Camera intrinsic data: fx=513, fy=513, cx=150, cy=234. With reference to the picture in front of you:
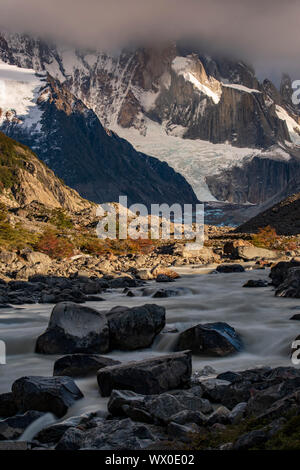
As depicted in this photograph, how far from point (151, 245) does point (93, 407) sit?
5090cm

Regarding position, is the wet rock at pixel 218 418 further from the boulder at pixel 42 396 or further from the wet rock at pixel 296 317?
the wet rock at pixel 296 317

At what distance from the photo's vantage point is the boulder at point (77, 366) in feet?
32.0

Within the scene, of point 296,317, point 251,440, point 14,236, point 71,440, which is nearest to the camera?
point 251,440

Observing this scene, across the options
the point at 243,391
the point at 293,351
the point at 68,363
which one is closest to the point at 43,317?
the point at 68,363

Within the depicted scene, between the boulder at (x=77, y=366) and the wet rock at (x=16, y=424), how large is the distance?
7.23 ft

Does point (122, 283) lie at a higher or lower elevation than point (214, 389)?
lower

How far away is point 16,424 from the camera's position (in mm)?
7145

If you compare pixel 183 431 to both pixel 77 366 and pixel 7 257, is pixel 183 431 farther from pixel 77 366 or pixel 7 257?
pixel 7 257

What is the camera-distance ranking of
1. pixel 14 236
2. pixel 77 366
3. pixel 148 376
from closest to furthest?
pixel 148 376, pixel 77 366, pixel 14 236

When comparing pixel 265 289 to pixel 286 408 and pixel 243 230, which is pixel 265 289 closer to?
pixel 286 408

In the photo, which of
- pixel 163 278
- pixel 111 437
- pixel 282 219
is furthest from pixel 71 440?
pixel 282 219

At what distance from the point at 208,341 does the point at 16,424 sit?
215 inches

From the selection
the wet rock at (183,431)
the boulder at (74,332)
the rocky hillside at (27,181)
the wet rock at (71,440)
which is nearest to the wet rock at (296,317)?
the boulder at (74,332)

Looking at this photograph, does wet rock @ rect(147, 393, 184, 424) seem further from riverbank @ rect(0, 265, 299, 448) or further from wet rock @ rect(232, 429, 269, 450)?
wet rock @ rect(232, 429, 269, 450)
